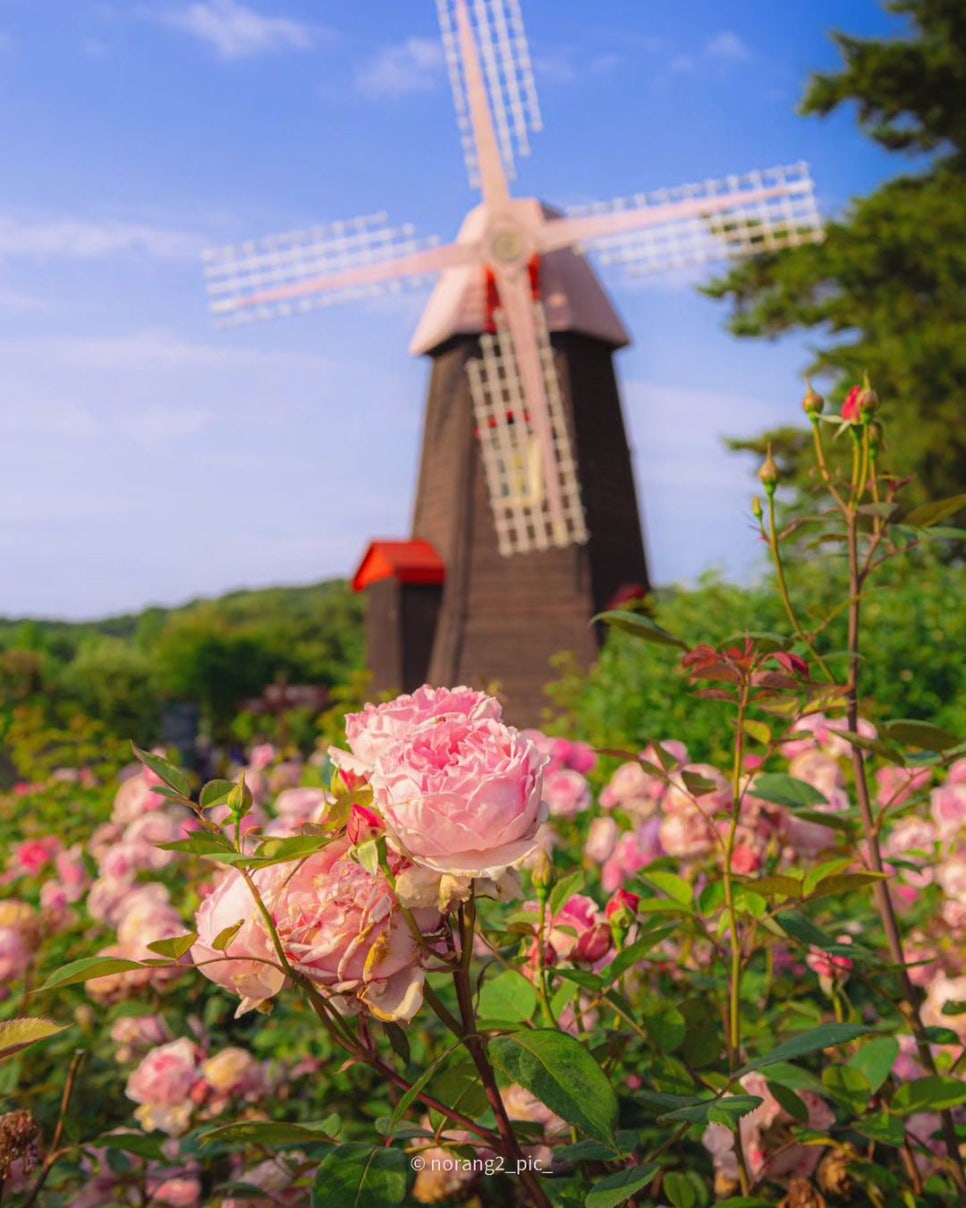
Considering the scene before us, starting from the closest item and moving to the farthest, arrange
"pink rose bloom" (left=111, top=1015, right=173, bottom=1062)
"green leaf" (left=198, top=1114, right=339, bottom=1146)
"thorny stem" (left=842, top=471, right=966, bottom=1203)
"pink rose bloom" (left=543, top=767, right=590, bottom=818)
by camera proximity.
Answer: "green leaf" (left=198, top=1114, right=339, bottom=1146) < "thorny stem" (left=842, top=471, right=966, bottom=1203) < "pink rose bloom" (left=111, top=1015, right=173, bottom=1062) < "pink rose bloom" (left=543, top=767, right=590, bottom=818)

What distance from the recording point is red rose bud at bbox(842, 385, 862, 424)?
1553 millimetres

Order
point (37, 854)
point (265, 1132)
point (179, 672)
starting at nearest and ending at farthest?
point (265, 1132) < point (37, 854) < point (179, 672)

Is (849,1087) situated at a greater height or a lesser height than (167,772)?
lesser

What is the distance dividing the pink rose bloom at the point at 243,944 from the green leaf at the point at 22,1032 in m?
0.12

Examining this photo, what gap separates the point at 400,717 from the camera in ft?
3.17

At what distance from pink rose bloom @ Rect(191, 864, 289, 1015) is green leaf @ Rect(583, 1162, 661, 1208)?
29 centimetres

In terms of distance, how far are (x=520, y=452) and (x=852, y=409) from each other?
33.3ft

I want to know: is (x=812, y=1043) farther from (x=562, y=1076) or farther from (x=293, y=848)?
(x=293, y=848)

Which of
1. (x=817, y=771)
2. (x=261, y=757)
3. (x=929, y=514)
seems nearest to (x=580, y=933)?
(x=929, y=514)

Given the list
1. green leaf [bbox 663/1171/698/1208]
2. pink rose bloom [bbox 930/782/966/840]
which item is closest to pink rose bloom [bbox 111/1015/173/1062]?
green leaf [bbox 663/1171/698/1208]

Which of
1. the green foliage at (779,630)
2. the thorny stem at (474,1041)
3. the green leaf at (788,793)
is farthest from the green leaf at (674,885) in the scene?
the green foliage at (779,630)

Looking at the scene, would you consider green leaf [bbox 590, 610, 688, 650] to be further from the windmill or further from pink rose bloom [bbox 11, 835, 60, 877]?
the windmill

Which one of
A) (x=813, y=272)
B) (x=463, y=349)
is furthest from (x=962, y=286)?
(x=463, y=349)

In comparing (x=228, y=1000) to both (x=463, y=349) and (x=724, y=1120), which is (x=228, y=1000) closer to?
(x=724, y=1120)
